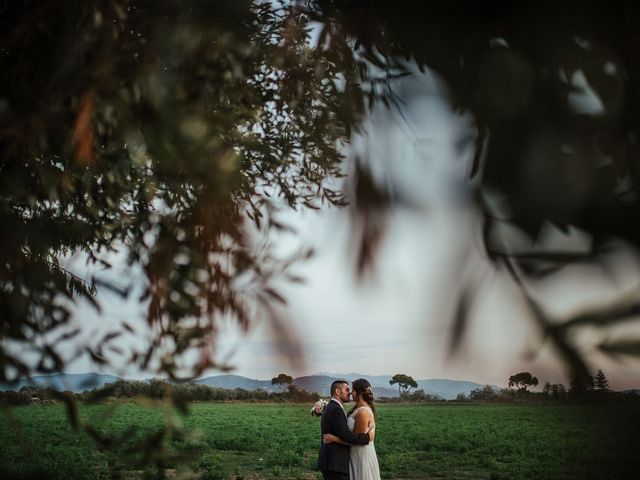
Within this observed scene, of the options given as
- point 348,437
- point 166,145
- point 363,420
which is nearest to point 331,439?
point 348,437

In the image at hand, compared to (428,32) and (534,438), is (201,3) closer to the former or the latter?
(428,32)

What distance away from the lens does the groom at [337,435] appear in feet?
20.7

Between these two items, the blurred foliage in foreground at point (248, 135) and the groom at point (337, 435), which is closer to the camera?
the blurred foliage in foreground at point (248, 135)

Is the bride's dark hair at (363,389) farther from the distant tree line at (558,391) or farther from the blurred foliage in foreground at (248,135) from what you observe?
the distant tree line at (558,391)

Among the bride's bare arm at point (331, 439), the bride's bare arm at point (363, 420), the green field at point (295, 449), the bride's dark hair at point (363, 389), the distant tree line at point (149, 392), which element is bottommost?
the green field at point (295, 449)

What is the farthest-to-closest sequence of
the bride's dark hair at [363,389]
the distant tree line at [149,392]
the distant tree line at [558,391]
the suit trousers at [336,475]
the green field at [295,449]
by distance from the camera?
the green field at [295,449] < the suit trousers at [336,475] < the bride's dark hair at [363,389] < the distant tree line at [149,392] < the distant tree line at [558,391]

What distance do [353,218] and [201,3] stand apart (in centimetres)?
50

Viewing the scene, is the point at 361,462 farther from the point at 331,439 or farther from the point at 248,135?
the point at 248,135

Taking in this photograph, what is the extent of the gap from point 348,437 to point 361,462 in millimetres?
340

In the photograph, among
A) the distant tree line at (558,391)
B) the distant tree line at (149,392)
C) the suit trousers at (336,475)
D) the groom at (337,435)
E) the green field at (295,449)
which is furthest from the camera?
the green field at (295,449)

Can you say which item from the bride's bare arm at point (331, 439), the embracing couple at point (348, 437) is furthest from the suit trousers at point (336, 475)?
the bride's bare arm at point (331, 439)

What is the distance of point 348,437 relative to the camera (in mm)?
6297

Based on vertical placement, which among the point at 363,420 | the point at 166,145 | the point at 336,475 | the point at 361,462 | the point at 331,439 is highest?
the point at 166,145

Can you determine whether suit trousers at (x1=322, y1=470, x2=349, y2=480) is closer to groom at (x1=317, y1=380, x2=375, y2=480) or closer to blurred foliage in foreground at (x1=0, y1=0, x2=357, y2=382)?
groom at (x1=317, y1=380, x2=375, y2=480)
